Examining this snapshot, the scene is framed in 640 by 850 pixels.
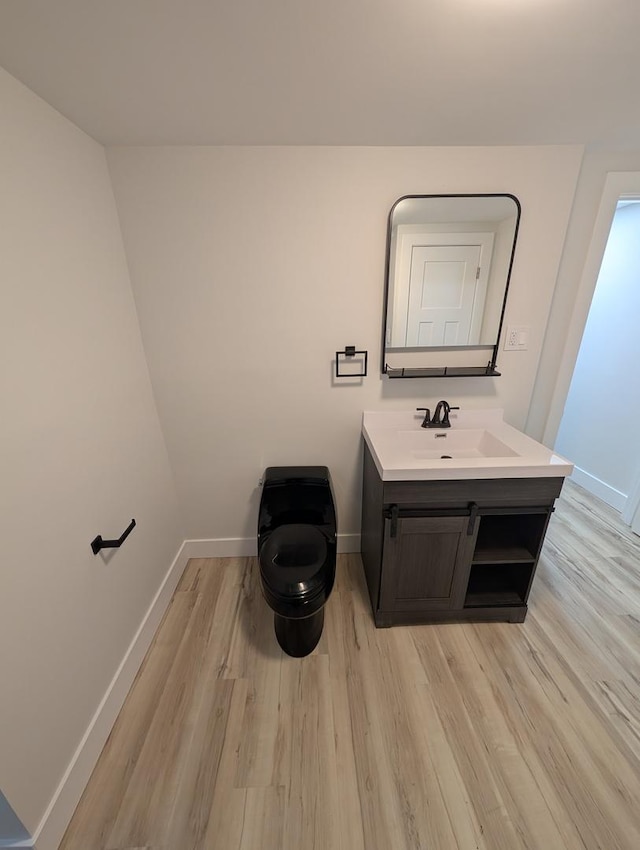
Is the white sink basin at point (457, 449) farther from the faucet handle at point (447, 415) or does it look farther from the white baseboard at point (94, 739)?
the white baseboard at point (94, 739)

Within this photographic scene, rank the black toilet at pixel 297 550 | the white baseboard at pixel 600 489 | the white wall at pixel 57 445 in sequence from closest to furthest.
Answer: the white wall at pixel 57 445, the black toilet at pixel 297 550, the white baseboard at pixel 600 489

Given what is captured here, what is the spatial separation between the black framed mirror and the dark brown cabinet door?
75 cm

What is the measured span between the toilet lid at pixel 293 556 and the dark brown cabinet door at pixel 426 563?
32 cm

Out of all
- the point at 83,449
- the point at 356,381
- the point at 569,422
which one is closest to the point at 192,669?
the point at 83,449

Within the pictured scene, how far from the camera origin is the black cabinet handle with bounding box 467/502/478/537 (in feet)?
4.37

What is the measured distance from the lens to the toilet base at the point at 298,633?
1369mm

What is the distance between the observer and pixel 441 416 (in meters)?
1.71

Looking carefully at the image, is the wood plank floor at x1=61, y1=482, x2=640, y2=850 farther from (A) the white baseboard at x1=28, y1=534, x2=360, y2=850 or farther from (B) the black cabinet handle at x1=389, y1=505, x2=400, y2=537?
(B) the black cabinet handle at x1=389, y1=505, x2=400, y2=537

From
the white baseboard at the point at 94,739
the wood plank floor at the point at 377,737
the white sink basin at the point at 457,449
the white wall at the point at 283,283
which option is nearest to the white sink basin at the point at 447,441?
the white sink basin at the point at 457,449

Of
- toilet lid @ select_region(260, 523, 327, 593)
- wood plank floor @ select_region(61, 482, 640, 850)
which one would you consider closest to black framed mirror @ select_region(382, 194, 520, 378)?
toilet lid @ select_region(260, 523, 327, 593)

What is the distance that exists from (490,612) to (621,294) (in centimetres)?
245

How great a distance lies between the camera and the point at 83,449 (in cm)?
113

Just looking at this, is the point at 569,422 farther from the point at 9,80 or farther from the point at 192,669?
the point at 9,80

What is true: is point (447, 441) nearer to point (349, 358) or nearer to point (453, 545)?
point (453, 545)
